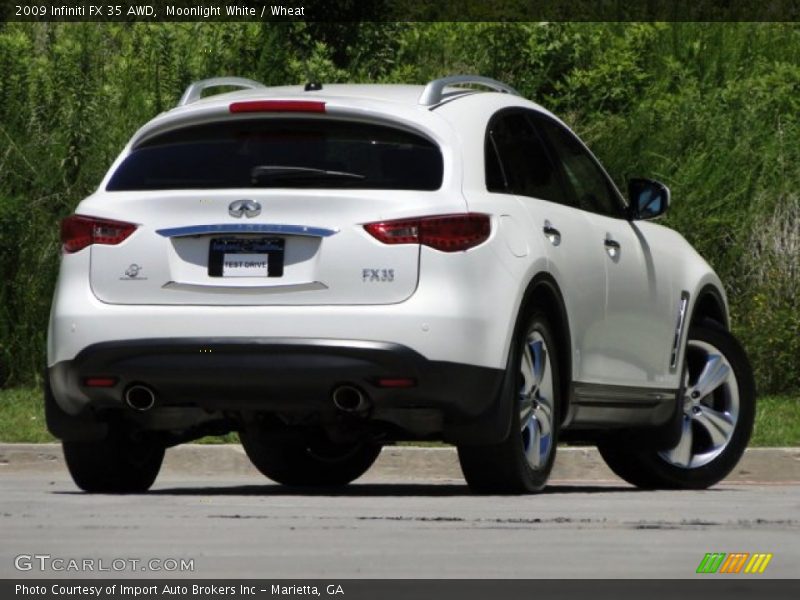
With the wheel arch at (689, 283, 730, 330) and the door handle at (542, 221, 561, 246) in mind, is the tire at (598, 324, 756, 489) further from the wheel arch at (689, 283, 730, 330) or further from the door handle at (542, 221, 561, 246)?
the door handle at (542, 221, 561, 246)

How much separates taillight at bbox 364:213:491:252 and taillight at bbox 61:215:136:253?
105 centimetres

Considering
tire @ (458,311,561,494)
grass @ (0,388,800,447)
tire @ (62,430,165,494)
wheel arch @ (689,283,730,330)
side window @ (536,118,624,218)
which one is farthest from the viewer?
grass @ (0,388,800,447)

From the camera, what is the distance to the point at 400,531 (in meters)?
7.70

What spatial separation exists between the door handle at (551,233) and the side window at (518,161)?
0.18 meters

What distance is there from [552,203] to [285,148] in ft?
4.33

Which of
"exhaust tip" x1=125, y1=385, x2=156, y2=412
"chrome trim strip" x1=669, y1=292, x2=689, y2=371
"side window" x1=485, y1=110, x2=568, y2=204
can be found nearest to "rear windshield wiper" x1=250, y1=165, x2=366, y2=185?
"side window" x1=485, y1=110, x2=568, y2=204

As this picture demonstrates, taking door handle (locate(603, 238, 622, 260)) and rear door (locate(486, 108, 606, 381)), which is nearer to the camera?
rear door (locate(486, 108, 606, 381))

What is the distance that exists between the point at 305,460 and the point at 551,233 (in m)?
2.14

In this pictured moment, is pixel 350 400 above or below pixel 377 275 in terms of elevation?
below

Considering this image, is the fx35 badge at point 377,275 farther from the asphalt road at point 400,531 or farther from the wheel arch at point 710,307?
the wheel arch at point 710,307

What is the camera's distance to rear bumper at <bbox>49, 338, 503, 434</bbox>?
8625mm

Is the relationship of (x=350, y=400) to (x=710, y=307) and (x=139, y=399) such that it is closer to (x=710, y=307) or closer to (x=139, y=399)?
(x=139, y=399)

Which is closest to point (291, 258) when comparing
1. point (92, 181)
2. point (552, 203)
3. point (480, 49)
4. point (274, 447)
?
point (552, 203)

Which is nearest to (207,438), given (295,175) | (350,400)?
(295,175)
